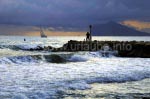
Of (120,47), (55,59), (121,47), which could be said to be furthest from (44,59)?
(120,47)

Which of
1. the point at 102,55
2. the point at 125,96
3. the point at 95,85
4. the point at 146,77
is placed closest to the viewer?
the point at 125,96

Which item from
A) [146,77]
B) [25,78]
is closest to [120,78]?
[146,77]

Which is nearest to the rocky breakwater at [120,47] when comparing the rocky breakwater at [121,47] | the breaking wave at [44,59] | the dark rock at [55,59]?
the rocky breakwater at [121,47]

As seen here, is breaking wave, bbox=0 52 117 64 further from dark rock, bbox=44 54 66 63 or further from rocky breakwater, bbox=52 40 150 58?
rocky breakwater, bbox=52 40 150 58

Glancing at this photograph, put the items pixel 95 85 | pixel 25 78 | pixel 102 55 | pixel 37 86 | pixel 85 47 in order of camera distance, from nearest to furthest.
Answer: pixel 37 86
pixel 95 85
pixel 25 78
pixel 102 55
pixel 85 47

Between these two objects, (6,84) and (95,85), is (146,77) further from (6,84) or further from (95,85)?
(6,84)

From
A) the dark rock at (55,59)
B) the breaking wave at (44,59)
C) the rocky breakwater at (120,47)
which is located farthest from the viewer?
the rocky breakwater at (120,47)

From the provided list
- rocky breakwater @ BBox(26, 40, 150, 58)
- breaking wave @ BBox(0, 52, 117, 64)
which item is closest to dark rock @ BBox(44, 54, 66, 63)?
breaking wave @ BBox(0, 52, 117, 64)

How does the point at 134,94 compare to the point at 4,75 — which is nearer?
the point at 134,94

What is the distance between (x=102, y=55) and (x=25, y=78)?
24495mm

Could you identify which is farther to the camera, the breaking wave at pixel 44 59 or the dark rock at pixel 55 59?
the dark rock at pixel 55 59

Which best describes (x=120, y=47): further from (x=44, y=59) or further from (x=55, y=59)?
(x=44, y=59)

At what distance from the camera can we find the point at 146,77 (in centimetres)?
2320

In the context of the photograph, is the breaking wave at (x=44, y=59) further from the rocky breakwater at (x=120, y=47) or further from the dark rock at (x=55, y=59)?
the rocky breakwater at (x=120, y=47)
